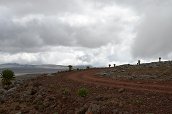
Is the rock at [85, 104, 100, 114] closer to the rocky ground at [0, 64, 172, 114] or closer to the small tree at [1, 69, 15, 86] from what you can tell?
the rocky ground at [0, 64, 172, 114]

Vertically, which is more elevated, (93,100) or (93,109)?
(93,100)

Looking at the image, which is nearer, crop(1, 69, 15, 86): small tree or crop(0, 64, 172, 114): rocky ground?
crop(0, 64, 172, 114): rocky ground

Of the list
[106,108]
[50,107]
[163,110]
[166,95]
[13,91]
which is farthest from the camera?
[13,91]

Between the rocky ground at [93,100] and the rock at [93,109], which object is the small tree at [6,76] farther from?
the rock at [93,109]

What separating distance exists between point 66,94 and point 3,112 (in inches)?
261

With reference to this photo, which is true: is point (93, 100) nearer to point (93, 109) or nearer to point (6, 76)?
point (93, 109)

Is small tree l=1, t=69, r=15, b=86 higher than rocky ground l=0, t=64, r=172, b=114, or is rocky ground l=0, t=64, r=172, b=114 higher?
small tree l=1, t=69, r=15, b=86

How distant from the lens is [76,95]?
30234 millimetres

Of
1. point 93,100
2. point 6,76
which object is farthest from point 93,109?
point 6,76

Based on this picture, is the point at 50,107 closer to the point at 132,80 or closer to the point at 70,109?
the point at 70,109

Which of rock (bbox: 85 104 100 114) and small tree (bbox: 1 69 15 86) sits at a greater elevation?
small tree (bbox: 1 69 15 86)

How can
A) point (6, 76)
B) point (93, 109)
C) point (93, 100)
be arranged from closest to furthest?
point (93, 109), point (93, 100), point (6, 76)

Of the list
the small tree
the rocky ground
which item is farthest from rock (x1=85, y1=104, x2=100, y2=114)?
the small tree

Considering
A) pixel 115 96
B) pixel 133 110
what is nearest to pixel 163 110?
pixel 133 110
